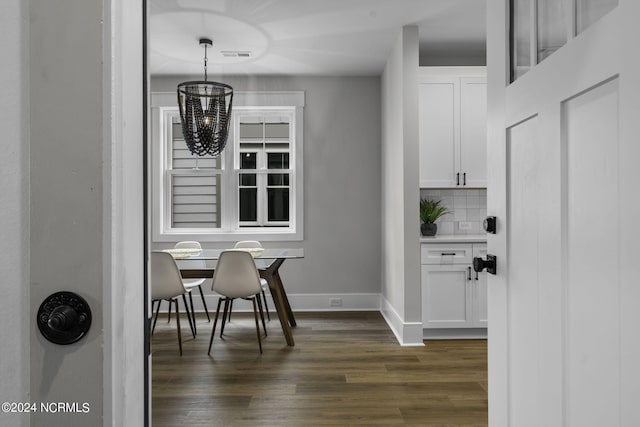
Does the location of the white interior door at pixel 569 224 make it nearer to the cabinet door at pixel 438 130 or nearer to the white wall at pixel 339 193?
the cabinet door at pixel 438 130

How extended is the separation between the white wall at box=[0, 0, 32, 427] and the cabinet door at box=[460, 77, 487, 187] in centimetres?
391

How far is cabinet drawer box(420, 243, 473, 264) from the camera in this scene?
397 cm

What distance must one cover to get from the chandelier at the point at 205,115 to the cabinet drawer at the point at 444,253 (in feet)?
6.75

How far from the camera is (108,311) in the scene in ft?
2.46

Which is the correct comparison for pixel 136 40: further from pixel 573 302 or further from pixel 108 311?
pixel 573 302

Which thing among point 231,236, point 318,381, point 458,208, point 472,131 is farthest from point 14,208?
point 231,236

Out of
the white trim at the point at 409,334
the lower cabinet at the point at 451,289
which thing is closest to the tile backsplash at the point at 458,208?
the lower cabinet at the point at 451,289

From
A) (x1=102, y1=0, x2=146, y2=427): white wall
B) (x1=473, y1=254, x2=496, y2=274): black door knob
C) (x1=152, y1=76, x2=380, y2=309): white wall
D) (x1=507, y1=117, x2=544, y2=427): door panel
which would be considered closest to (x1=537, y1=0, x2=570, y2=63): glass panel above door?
(x1=507, y1=117, x2=544, y2=427): door panel

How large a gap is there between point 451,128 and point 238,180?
2506 millimetres

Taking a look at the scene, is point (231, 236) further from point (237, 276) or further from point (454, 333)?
point (454, 333)

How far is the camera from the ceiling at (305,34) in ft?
11.3

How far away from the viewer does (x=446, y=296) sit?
3.98 metres

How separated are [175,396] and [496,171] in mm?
2393

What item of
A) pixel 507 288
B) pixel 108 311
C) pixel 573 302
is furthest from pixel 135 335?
pixel 507 288
